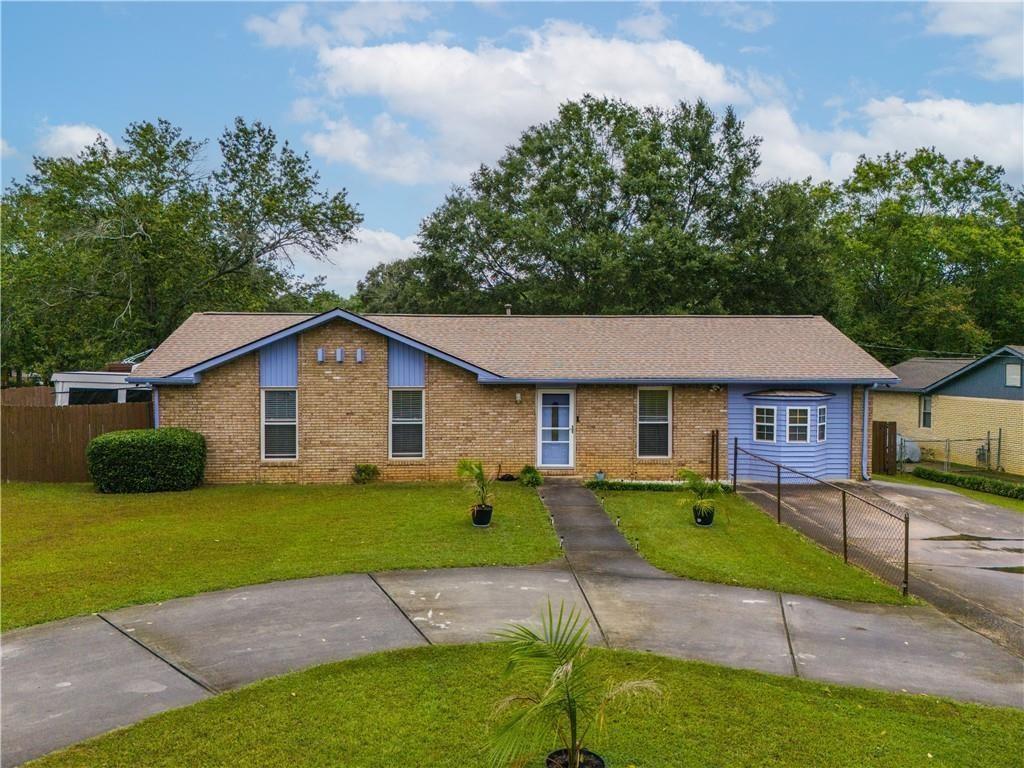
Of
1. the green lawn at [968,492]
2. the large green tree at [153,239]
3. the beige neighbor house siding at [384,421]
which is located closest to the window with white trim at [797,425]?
the beige neighbor house siding at [384,421]

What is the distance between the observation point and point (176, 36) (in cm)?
1536

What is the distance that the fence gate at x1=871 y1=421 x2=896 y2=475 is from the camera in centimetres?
2167

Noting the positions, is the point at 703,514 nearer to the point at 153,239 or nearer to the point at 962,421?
the point at 962,421

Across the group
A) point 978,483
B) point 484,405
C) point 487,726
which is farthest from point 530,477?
point 978,483

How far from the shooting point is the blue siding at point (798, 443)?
16609 millimetres

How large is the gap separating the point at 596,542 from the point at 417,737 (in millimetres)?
6401

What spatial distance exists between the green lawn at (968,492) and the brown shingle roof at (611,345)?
425 centimetres

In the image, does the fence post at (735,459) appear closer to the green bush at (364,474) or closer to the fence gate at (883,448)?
the fence gate at (883,448)

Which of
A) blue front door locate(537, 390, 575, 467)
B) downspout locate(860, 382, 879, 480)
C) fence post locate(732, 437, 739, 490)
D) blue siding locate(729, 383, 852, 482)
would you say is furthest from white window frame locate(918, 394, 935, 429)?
blue front door locate(537, 390, 575, 467)

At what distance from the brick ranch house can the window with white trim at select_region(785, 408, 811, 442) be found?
0.11 ft

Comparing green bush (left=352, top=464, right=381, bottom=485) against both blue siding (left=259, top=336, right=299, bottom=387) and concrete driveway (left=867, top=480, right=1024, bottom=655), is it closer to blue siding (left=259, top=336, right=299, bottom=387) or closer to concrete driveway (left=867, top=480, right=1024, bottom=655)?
blue siding (left=259, top=336, right=299, bottom=387)

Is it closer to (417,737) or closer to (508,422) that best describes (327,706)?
(417,737)

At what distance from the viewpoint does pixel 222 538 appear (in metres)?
10.9

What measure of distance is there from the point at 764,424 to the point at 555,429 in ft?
17.1
